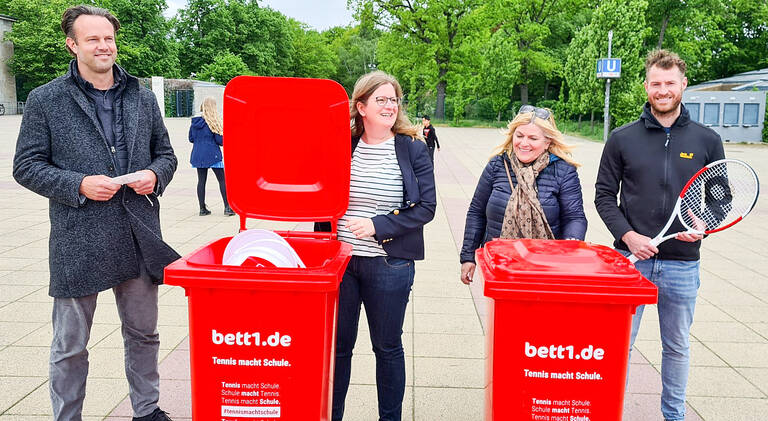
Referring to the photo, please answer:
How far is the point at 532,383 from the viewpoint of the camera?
6.94ft

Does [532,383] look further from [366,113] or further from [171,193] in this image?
[171,193]

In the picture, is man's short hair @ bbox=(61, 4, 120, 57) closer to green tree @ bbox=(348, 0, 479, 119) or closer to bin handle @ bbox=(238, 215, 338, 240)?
bin handle @ bbox=(238, 215, 338, 240)

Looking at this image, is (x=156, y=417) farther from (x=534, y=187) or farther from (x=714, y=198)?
(x=714, y=198)

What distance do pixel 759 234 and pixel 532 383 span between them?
760 centimetres

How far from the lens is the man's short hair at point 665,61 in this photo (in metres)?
2.79

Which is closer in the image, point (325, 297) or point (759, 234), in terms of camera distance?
point (325, 297)

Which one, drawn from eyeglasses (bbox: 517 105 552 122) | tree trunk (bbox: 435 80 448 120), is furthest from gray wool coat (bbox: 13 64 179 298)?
tree trunk (bbox: 435 80 448 120)

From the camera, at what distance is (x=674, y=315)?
2.91 m

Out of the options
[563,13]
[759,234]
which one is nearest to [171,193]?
[759,234]

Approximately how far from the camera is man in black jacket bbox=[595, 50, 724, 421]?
9.20 ft

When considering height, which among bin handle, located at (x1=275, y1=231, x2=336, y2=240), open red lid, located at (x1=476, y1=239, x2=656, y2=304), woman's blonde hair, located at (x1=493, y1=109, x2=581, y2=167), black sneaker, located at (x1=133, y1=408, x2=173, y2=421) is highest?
woman's blonde hair, located at (x1=493, y1=109, x2=581, y2=167)

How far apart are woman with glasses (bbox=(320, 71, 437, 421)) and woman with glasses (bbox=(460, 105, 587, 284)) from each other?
404 millimetres

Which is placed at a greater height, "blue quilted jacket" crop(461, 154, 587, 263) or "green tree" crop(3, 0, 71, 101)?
"green tree" crop(3, 0, 71, 101)

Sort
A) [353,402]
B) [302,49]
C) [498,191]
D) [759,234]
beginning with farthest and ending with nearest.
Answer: [302,49] → [759,234] → [353,402] → [498,191]
